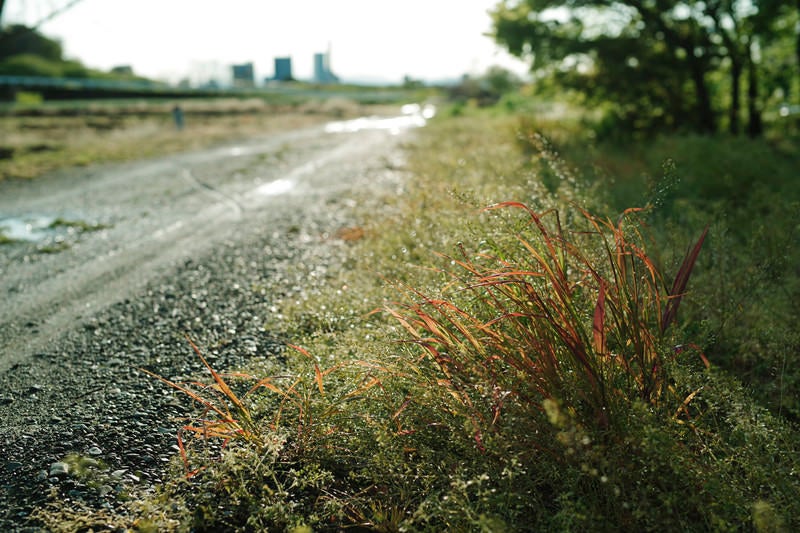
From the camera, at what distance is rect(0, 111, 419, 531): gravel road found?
2418 millimetres

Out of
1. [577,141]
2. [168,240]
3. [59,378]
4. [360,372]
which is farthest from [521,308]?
[577,141]

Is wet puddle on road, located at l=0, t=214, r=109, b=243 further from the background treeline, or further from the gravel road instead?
the background treeline

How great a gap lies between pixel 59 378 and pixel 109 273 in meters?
1.83

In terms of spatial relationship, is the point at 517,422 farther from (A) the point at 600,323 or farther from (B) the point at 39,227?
(B) the point at 39,227

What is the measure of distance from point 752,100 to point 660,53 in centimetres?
228

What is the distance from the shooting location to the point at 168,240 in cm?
562

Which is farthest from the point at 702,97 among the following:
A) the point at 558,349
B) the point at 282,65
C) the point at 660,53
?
the point at 282,65

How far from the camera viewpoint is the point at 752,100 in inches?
492

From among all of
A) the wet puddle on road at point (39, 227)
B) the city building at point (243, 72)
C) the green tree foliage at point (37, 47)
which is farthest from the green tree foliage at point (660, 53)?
the green tree foliage at point (37, 47)

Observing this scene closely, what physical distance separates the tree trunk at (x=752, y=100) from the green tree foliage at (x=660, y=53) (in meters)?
0.02

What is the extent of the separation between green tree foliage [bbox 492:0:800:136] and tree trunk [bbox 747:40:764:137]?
0.02 meters

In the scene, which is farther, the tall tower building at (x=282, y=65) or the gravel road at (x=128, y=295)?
Answer: the tall tower building at (x=282, y=65)

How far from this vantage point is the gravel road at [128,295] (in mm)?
2418

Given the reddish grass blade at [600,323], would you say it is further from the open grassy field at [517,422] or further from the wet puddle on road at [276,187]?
the wet puddle on road at [276,187]
